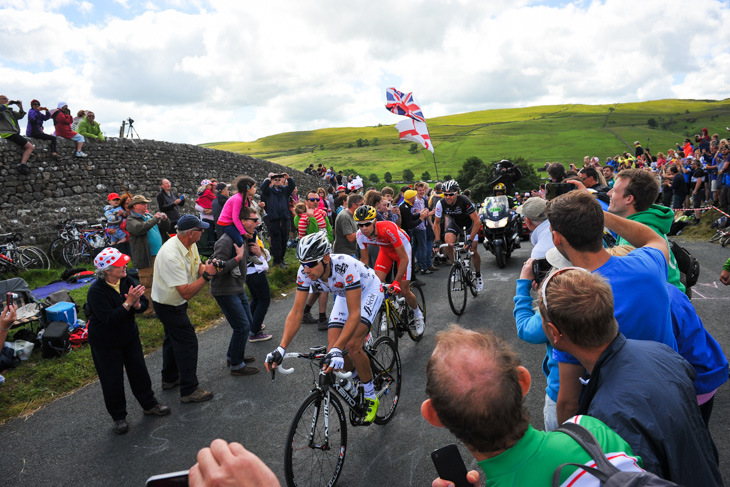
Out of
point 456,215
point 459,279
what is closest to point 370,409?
point 459,279

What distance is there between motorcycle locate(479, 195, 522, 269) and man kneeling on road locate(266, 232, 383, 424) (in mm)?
7152

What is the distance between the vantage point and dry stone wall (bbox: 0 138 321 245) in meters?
11.9

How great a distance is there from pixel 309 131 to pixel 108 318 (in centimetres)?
14753

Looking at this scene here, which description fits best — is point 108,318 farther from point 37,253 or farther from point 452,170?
point 452,170

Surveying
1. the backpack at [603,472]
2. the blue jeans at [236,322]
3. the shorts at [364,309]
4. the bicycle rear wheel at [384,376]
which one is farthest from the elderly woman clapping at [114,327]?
the backpack at [603,472]

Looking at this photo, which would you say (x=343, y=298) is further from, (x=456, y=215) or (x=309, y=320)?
(x=456, y=215)

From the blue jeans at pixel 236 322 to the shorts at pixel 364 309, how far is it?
186cm

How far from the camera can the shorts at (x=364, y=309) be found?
4176 mm

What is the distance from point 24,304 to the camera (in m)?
6.72

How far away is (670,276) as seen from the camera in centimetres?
301

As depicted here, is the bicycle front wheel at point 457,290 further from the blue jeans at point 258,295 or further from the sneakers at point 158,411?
the sneakers at point 158,411

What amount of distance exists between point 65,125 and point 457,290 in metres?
13.3

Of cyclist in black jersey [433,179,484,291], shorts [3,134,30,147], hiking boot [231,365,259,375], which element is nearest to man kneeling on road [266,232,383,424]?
hiking boot [231,365,259,375]

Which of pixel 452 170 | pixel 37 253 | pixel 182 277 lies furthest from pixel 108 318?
pixel 452 170
